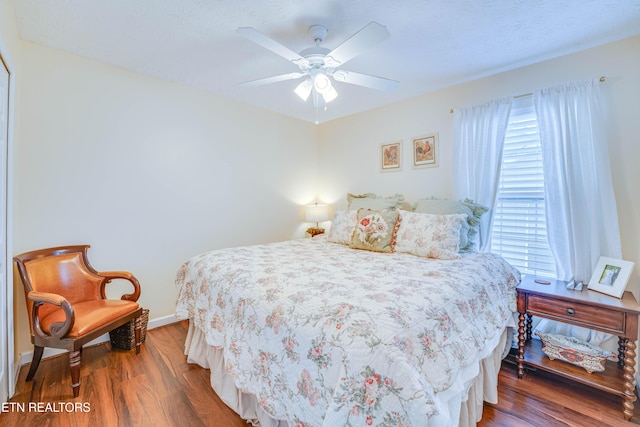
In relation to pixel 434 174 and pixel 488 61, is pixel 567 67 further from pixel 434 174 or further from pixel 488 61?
pixel 434 174

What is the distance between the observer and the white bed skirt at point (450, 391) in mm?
1130

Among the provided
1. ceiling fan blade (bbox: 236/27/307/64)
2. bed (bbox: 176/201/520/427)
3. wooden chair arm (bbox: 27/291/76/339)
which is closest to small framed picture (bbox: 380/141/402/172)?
bed (bbox: 176/201/520/427)

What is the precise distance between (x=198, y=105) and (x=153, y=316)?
2.22 metres

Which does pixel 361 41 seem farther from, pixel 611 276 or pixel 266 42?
pixel 611 276

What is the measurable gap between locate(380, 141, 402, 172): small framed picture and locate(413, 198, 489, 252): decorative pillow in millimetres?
845

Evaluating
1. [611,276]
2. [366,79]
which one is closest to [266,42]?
[366,79]

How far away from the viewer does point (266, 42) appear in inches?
66.1

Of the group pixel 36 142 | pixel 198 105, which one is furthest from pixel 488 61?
pixel 36 142

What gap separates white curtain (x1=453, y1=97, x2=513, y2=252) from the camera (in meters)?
2.59

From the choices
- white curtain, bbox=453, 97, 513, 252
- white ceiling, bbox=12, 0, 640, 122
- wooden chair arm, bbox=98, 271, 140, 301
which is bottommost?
wooden chair arm, bbox=98, 271, 140, 301

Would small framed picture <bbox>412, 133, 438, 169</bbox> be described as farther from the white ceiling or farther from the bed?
the bed

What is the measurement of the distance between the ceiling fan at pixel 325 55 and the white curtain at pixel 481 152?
3.70 ft

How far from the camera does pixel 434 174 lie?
10.2ft

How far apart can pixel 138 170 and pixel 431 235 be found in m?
2.71
